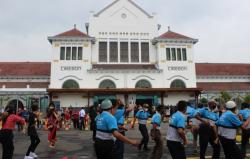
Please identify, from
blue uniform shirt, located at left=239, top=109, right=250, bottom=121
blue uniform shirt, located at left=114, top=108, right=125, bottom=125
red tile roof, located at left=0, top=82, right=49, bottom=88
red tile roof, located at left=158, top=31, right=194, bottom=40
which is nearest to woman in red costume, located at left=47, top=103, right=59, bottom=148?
blue uniform shirt, located at left=114, top=108, right=125, bottom=125

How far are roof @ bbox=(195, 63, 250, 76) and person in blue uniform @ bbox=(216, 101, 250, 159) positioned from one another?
35265mm

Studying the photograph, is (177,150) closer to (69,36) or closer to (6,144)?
(6,144)

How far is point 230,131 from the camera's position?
725cm

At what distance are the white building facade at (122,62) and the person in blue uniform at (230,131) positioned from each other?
89.1ft

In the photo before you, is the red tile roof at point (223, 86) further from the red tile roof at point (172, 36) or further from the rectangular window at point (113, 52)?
the rectangular window at point (113, 52)

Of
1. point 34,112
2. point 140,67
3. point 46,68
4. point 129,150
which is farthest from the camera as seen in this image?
point 46,68

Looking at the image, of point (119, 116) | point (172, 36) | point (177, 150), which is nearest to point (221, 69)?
point (172, 36)

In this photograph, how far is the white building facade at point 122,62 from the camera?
3588 cm

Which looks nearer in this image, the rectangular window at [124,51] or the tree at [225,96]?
the tree at [225,96]

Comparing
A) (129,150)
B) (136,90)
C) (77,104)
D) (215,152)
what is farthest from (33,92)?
(215,152)

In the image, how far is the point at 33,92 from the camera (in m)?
36.6

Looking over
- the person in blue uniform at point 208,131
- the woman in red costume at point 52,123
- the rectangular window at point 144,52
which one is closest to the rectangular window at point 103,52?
the rectangular window at point 144,52

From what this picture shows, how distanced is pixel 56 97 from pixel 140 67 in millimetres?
10734

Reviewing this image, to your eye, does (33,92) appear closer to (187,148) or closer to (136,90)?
(136,90)
